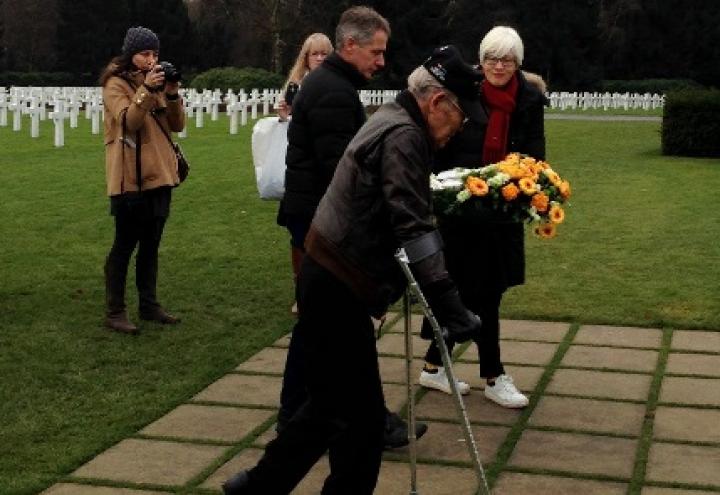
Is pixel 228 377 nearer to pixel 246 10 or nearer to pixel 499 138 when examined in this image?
pixel 499 138

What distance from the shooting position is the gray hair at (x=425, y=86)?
395 cm

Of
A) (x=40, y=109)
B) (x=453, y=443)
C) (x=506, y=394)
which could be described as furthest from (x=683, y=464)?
(x=40, y=109)

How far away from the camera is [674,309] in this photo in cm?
838

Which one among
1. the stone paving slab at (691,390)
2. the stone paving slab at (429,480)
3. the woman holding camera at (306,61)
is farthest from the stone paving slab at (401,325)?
the stone paving slab at (429,480)

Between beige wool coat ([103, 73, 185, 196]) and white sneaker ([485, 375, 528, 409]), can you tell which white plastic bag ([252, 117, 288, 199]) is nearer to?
beige wool coat ([103, 73, 185, 196])

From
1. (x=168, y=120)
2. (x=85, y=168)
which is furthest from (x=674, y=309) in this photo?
(x=85, y=168)

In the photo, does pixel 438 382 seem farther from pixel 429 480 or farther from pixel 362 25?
pixel 362 25

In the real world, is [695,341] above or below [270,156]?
below

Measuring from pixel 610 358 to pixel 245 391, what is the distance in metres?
2.20

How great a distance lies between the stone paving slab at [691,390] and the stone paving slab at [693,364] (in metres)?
0.13

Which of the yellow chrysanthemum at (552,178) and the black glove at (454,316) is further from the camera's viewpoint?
the yellow chrysanthemum at (552,178)

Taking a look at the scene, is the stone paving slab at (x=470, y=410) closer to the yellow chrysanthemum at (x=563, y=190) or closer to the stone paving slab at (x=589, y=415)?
the stone paving slab at (x=589, y=415)

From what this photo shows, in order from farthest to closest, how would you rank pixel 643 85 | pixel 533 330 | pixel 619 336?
pixel 643 85 → pixel 533 330 → pixel 619 336

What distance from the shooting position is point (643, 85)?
64.9 m
